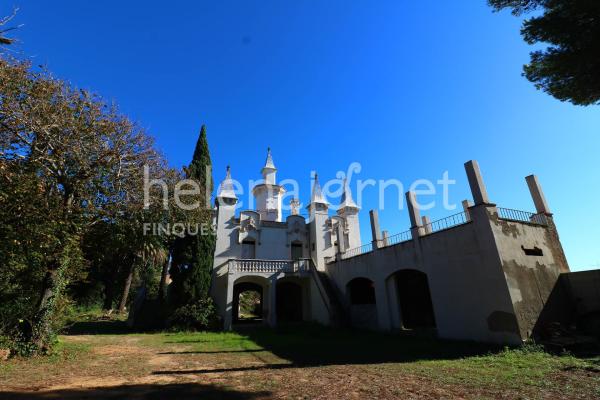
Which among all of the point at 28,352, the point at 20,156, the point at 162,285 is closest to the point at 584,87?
the point at 20,156

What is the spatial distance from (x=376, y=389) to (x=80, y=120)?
1273 centimetres

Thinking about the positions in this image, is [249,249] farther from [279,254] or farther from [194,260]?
[194,260]

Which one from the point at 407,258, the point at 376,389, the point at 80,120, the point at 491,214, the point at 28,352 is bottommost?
the point at 376,389

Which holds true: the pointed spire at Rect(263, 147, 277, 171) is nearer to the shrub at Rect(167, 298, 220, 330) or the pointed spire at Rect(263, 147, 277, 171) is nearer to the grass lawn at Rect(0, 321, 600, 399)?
the shrub at Rect(167, 298, 220, 330)

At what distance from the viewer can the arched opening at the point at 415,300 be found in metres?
19.4

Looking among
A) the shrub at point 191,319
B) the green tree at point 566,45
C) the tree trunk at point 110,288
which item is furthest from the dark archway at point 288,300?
the green tree at point 566,45

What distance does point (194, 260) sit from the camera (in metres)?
21.4

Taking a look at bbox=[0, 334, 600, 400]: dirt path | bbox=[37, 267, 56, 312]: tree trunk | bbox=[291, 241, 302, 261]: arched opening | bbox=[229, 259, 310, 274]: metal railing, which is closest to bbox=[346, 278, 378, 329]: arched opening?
bbox=[229, 259, 310, 274]: metal railing

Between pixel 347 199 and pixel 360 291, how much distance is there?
11.3 meters

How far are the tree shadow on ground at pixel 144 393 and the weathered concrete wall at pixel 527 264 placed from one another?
10.6 meters

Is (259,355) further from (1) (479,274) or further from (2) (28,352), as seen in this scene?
(1) (479,274)

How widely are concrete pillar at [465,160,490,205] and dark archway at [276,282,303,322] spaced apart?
58.0 ft

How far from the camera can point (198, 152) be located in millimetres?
23281

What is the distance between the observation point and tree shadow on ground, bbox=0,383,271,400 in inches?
242
